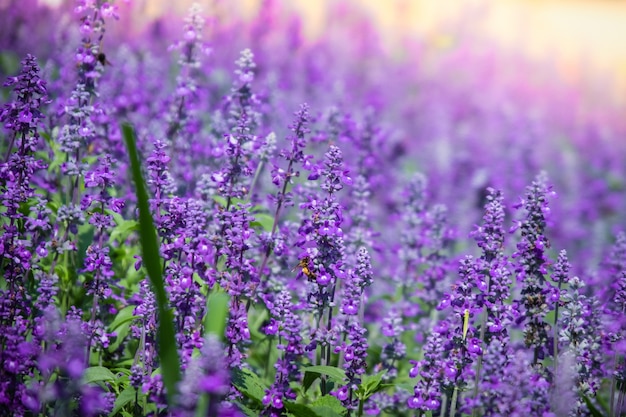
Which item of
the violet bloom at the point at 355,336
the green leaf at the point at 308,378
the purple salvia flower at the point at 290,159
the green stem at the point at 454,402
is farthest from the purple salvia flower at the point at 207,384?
the purple salvia flower at the point at 290,159

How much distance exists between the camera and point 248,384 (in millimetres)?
5203

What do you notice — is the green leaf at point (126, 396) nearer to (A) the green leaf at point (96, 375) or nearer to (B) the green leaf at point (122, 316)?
(A) the green leaf at point (96, 375)

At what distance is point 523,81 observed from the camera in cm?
2598

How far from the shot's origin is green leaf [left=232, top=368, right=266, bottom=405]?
5078 millimetres

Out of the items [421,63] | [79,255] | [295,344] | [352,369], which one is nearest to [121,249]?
[79,255]

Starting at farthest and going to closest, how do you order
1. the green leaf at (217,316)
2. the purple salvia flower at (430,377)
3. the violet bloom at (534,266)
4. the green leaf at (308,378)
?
the green leaf at (308,378) < the violet bloom at (534,266) < the purple salvia flower at (430,377) < the green leaf at (217,316)

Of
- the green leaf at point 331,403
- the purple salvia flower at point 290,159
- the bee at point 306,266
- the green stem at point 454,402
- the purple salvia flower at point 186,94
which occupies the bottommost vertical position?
the green leaf at point 331,403

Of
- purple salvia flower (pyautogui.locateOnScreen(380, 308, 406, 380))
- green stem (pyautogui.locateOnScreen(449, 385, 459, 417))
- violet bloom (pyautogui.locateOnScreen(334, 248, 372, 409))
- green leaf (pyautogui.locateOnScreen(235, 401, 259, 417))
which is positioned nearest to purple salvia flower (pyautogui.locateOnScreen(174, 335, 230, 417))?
green leaf (pyautogui.locateOnScreen(235, 401, 259, 417))

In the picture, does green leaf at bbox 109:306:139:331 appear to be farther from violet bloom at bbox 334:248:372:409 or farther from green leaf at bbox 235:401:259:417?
violet bloom at bbox 334:248:372:409

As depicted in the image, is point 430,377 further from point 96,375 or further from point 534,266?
point 96,375

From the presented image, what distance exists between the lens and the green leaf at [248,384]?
5.08 meters

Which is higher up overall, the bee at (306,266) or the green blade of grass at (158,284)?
the bee at (306,266)

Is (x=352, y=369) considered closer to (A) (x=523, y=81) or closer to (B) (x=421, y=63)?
(B) (x=421, y=63)

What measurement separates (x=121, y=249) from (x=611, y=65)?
1037 inches
